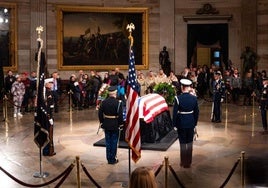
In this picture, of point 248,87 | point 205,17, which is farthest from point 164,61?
point 248,87

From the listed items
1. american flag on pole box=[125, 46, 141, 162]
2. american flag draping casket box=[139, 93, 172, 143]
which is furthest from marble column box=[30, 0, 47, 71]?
american flag on pole box=[125, 46, 141, 162]

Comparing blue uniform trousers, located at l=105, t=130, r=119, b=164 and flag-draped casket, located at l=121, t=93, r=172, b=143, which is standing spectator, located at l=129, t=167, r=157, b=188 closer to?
blue uniform trousers, located at l=105, t=130, r=119, b=164

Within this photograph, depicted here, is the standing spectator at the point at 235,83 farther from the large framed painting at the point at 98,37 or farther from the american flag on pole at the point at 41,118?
the american flag on pole at the point at 41,118

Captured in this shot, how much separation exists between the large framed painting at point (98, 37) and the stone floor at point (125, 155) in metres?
8.79

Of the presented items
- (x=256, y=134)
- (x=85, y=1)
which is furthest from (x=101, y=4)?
(x=256, y=134)

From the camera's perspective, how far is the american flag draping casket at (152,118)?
1264 cm

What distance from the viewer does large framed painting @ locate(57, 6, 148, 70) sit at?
85.9ft

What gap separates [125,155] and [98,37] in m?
15.7

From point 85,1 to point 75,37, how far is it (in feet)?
6.72

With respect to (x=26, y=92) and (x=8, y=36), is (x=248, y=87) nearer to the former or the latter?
(x=26, y=92)

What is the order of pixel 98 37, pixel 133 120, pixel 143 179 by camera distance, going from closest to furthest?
1. pixel 143 179
2. pixel 133 120
3. pixel 98 37

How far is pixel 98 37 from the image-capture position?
87.8 feet

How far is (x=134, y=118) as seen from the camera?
9.28 m

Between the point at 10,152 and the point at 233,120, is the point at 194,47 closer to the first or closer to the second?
the point at 233,120
